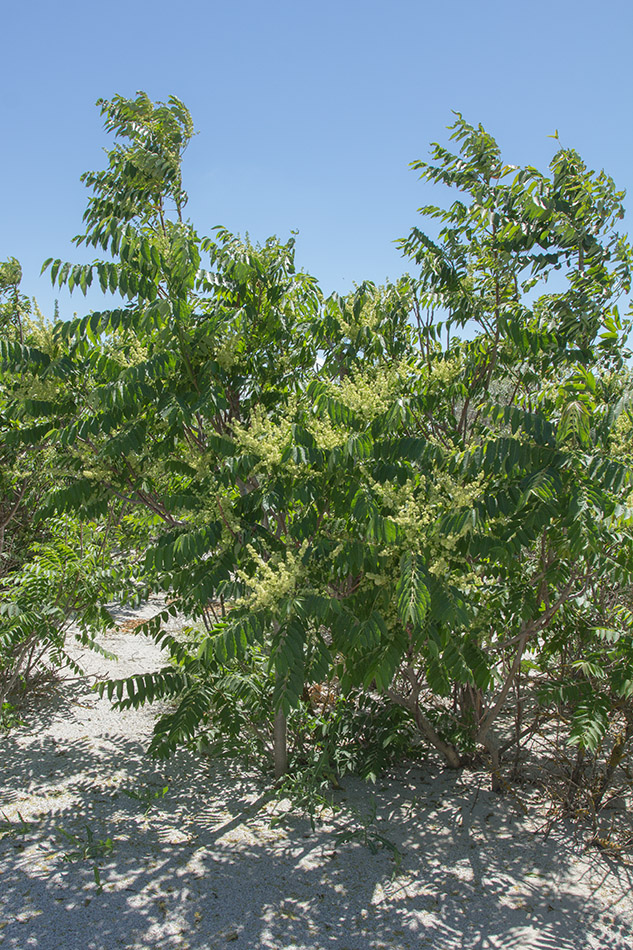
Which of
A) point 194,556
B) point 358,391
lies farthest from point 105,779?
point 358,391

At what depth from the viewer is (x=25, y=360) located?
4113 millimetres

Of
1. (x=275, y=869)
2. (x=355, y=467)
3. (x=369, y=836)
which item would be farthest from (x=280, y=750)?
(x=355, y=467)

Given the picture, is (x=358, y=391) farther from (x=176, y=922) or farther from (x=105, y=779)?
(x=105, y=779)

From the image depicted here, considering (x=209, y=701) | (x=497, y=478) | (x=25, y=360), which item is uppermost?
(x=25, y=360)

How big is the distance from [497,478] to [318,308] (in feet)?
5.75

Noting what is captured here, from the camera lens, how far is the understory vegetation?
11.2 feet

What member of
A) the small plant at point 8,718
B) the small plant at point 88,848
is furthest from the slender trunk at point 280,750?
the small plant at point 8,718

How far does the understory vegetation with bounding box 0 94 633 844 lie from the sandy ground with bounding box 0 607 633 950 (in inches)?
13.5

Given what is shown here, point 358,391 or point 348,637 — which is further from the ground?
point 358,391

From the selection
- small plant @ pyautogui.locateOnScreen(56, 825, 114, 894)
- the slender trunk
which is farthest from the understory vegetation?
small plant @ pyautogui.locateOnScreen(56, 825, 114, 894)

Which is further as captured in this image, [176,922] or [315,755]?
[315,755]

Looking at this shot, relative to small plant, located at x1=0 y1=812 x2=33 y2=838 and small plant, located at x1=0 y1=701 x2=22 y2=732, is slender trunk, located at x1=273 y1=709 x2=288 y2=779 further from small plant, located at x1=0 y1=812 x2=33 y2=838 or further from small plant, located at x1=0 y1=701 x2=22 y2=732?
small plant, located at x1=0 y1=701 x2=22 y2=732

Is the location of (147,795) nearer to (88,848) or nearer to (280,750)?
(88,848)

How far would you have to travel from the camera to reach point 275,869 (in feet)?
12.5
